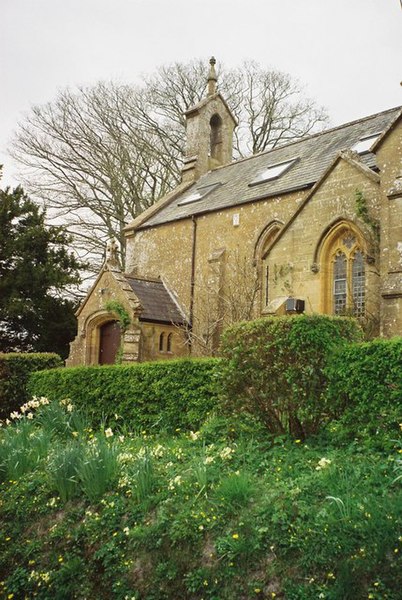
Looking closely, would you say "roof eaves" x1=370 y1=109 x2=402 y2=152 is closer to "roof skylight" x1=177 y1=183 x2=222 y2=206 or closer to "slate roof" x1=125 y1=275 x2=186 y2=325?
"slate roof" x1=125 y1=275 x2=186 y2=325

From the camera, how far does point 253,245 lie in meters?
19.5

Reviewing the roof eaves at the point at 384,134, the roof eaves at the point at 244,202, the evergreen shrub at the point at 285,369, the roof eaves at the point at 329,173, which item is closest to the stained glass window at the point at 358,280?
the roof eaves at the point at 329,173

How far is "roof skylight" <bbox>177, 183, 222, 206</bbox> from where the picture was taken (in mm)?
23983

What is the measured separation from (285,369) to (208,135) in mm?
22488

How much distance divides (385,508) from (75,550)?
11.0ft

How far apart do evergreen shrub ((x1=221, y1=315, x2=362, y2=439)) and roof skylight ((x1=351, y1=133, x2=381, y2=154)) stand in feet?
35.2

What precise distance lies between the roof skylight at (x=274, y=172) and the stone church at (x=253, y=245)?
81 millimetres

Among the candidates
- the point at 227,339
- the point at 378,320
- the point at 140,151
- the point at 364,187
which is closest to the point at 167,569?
the point at 227,339

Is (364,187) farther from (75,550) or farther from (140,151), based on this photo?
(140,151)

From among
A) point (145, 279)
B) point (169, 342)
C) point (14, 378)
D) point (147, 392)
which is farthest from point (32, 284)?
point (147, 392)

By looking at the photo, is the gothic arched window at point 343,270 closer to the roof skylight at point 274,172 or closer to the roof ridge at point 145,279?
the roof skylight at point 274,172

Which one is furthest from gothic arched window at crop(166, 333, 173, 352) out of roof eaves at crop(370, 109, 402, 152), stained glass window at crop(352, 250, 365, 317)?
roof eaves at crop(370, 109, 402, 152)

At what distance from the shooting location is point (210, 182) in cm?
2564

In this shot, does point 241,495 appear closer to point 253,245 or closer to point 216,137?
point 253,245
